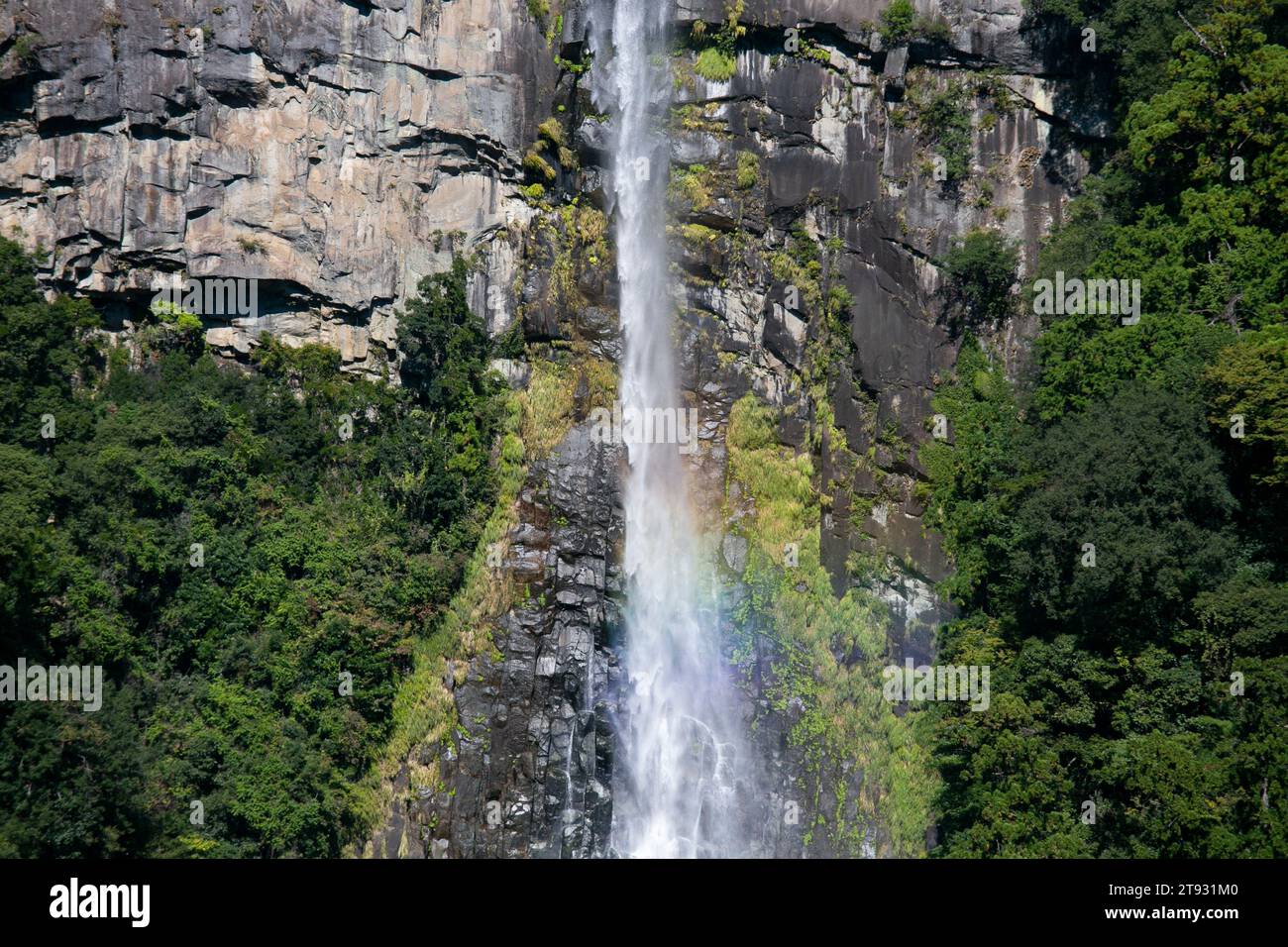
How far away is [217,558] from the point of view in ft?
116

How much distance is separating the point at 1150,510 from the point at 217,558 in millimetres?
20569

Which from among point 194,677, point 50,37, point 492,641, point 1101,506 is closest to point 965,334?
point 1101,506

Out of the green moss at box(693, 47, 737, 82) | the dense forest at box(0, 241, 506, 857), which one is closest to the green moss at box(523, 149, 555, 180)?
the dense forest at box(0, 241, 506, 857)

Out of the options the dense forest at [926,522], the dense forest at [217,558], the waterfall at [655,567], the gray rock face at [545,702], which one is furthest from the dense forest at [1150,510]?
the dense forest at [217,558]

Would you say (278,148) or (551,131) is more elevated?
(551,131)

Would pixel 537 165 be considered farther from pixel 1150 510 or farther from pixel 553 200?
pixel 1150 510

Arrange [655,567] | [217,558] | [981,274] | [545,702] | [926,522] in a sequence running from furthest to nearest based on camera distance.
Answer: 1. [981,274]
2. [655,567]
3. [926,522]
4. [217,558]
5. [545,702]

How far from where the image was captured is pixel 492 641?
116ft

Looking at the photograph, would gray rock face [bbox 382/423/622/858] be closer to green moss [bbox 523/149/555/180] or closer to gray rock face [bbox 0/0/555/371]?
gray rock face [bbox 0/0/555/371]

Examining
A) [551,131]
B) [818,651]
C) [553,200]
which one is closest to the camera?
[818,651]

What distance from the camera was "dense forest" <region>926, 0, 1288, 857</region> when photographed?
1174 inches

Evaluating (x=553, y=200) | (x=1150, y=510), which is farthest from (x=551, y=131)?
(x=1150, y=510)

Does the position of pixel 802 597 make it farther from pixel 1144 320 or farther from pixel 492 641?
pixel 1144 320

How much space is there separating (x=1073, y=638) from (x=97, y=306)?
79.9ft
